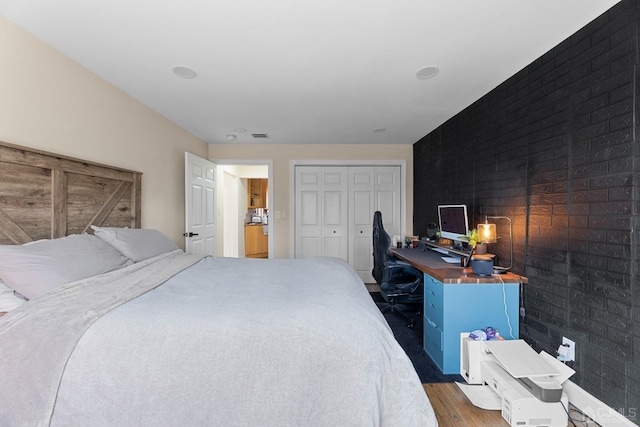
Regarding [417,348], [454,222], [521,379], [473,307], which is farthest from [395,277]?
[521,379]

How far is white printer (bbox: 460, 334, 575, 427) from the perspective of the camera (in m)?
1.47

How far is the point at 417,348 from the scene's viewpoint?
2.49 metres

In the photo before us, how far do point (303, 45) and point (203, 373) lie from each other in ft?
6.66

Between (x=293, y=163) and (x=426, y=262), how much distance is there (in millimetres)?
2816

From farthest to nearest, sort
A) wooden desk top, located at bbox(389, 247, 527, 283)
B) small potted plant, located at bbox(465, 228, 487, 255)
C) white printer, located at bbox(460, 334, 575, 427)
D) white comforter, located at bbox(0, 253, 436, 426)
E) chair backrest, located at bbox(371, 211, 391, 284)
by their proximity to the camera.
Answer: chair backrest, located at bbox(371, 211, 391, 284)
small potted plant, located at bbox(465, 228, 487, 255)
wooden desk top, located at bbox(389, 247, 527, 283)
white printer, located at bbox(460, 334, 575, 427)
white comforter, located at bbox(0, 253, 436, 426)

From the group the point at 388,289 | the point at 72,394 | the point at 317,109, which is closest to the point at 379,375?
the point at 72,394

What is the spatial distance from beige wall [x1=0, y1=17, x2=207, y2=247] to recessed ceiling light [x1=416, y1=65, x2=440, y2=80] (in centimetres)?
276

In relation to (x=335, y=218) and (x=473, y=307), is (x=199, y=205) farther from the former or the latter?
(x=473, y=307)

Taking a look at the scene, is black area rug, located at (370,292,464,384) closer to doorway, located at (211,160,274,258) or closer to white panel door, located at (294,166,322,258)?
white panel door, located at (294,166,322,258)

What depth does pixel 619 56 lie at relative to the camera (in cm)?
148

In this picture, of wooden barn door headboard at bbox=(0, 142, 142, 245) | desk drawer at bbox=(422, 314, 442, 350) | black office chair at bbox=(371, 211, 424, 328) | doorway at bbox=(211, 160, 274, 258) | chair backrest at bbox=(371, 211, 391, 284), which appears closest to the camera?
wooden barn door headboard at bbox=(0, 142, 142, 245)

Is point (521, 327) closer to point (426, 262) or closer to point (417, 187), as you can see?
point (426, 262)

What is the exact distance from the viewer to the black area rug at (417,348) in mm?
2057

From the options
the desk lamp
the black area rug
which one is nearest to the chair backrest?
the black area rug
